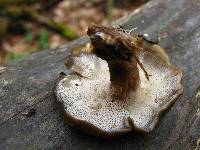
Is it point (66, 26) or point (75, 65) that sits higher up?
point (75, 65)

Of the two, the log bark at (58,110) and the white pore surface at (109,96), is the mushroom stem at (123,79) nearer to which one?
the white pore surface at (109,96)

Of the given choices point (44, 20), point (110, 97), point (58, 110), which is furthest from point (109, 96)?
point (44, 20)

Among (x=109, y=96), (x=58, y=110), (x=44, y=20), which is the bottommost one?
(x=44, y=20)

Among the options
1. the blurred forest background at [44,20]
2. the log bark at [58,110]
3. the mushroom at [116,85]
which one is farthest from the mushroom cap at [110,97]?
the blurred forest background at [44,20]

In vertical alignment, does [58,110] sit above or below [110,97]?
below

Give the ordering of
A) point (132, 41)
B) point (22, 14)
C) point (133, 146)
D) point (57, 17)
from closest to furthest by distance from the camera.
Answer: point (132, 41) < point (133, 146) < point (22, 14) < point (57, 17)

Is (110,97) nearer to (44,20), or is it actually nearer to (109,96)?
(109,96)

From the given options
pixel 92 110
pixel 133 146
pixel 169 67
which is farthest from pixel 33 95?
pixel 169 67

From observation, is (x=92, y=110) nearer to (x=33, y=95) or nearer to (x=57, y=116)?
(x=57, y=116)

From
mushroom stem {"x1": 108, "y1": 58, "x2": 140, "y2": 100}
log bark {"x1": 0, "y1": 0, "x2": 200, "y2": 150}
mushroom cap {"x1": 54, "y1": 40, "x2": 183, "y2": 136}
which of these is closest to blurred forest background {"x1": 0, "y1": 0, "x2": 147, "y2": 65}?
log bark {"x1": 0, "y1": 0, "x2": 200, "y2": 150}
